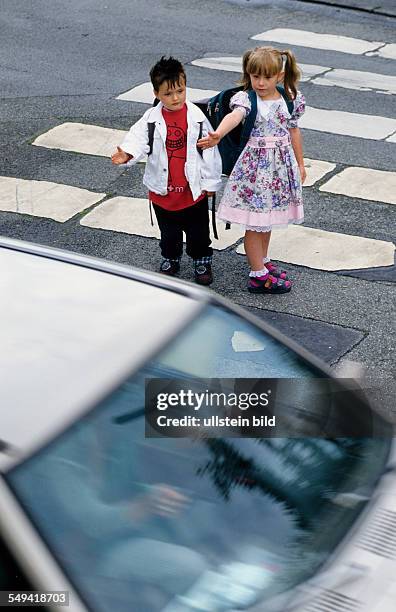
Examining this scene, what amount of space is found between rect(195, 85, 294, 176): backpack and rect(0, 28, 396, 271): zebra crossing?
1111mm

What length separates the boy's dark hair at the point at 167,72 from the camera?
249 inches

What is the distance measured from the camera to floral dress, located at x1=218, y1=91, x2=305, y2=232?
652 centimetres

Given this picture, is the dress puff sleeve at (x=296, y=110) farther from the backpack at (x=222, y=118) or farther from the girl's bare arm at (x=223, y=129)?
the girl's bare arm at (x=223, y=129)

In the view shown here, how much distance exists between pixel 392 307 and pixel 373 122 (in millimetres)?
3743

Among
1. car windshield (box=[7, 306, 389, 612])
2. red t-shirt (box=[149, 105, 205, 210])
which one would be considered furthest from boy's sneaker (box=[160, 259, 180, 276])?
car windshield (box=[7, 306, 389, 612])

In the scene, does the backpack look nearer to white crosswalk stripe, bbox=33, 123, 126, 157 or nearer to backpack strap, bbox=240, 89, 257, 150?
backpack strap, bbox=240, 89, 257, 150

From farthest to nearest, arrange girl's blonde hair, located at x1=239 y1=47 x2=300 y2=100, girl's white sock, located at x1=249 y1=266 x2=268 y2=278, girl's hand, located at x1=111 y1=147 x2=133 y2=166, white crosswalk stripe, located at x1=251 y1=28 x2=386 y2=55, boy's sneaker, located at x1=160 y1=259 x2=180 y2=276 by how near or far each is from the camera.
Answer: white crosswalk stripe, located at x1=251 y1=28 x2=386 y2=55 < boy's sneaker, located at x1=160 y1=259 x2=180 y2=276 < girl's white sock, located at x1=249 y1=266 x2=268 y2=278 < girl's hand, located at x1=111 y1=147 x2=133 y2=166 < girl's blonde hair, located at x1=239 y1=47 x2=300 y2=100

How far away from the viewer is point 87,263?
12.1 feet

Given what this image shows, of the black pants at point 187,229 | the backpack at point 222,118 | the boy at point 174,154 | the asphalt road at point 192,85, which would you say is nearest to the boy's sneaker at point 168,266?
the black pants at point 187,229

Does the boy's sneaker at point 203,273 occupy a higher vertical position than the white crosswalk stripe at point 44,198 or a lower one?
higher

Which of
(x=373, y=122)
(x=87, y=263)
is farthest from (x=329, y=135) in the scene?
(x=87, y=263)

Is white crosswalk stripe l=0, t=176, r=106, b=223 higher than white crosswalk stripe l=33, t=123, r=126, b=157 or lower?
lower

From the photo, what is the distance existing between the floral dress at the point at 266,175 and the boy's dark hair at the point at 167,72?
39 cm

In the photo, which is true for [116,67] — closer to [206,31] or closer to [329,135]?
[206,31]
